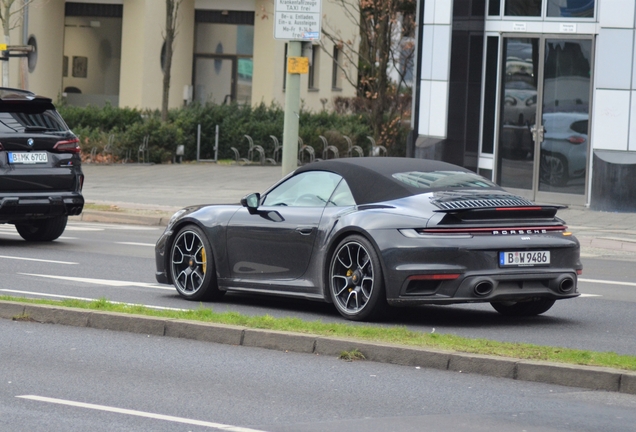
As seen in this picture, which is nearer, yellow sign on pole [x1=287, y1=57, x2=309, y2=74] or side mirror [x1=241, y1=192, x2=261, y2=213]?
side mirror [x1=241, y1=192, x2=261, y2=213]

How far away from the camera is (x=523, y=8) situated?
24.7 metres

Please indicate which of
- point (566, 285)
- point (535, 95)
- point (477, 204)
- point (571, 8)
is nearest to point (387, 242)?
point (477, 204)

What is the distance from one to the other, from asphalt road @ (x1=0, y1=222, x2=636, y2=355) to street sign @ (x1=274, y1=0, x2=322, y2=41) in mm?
5293

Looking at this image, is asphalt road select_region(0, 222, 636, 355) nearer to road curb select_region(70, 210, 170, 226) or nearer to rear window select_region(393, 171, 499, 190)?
rear window select_region(393, 171, 499, 190)

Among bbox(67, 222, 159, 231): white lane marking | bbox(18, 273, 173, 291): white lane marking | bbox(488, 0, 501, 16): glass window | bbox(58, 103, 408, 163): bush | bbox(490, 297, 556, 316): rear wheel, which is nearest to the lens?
bbox(490, 297, 556, 316): rear wheel

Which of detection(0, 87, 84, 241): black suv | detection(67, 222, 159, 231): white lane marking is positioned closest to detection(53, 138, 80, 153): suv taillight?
detection(0, 87, 84, 241): black suv

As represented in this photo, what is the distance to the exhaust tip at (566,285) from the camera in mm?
10094

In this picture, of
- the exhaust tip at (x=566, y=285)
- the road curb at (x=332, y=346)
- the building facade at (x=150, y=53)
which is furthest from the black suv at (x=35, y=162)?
the building facade at (x=150, y=53)

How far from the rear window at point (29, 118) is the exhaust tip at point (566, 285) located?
27.6 feet

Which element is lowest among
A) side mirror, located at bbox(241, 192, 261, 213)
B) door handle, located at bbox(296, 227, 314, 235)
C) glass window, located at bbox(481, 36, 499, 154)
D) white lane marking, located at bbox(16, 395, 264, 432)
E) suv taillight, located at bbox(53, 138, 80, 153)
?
white lane marking, located at bbox(16, 395, 264, 432)

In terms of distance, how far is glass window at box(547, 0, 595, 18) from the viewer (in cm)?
2372

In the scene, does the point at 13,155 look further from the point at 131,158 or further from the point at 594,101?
the point at 131,158

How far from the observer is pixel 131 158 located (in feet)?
109

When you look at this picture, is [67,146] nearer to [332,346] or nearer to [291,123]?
[291,123]
